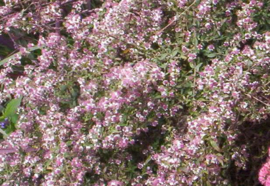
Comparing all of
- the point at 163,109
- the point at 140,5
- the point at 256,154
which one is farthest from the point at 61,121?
the point at 256,154

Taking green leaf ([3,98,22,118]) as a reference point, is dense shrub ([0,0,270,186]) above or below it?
above

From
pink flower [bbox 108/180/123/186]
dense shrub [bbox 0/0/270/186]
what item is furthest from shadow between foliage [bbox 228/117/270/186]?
pink flower [bbox 108/180/123/186]

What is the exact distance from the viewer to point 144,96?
236 cm

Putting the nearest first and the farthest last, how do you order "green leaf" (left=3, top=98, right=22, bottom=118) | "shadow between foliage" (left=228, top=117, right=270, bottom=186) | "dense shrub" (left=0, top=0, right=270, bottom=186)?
"dense shrub" (left=0, top=0, right=270, bottom=186) < "shadow between foliage" (left=228, top=117, right=270, bottom=186) < "green leaf" (left=3, top=98, right=22, bottom=118)

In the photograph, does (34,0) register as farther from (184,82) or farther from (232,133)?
(232,133)

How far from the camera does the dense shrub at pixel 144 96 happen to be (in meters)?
2.29

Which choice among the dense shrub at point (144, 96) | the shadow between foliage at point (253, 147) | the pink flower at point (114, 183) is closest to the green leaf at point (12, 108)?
the dense shrub at point (144, 96)

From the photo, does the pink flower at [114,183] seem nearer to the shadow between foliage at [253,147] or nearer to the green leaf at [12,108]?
the shadow between foliage at [253,147]

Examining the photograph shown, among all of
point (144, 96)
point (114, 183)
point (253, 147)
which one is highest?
point (144, 96)

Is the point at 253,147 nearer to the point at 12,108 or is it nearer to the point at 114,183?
the point at 114,183

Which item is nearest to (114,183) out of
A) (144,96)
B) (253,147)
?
(144,96)

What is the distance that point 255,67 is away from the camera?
2.34 metres

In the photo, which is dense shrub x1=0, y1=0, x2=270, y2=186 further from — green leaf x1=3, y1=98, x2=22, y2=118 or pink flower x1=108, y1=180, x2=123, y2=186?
green leaf x1=3, y1=98, x2=22, y2=118

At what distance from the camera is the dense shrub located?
2291mm
